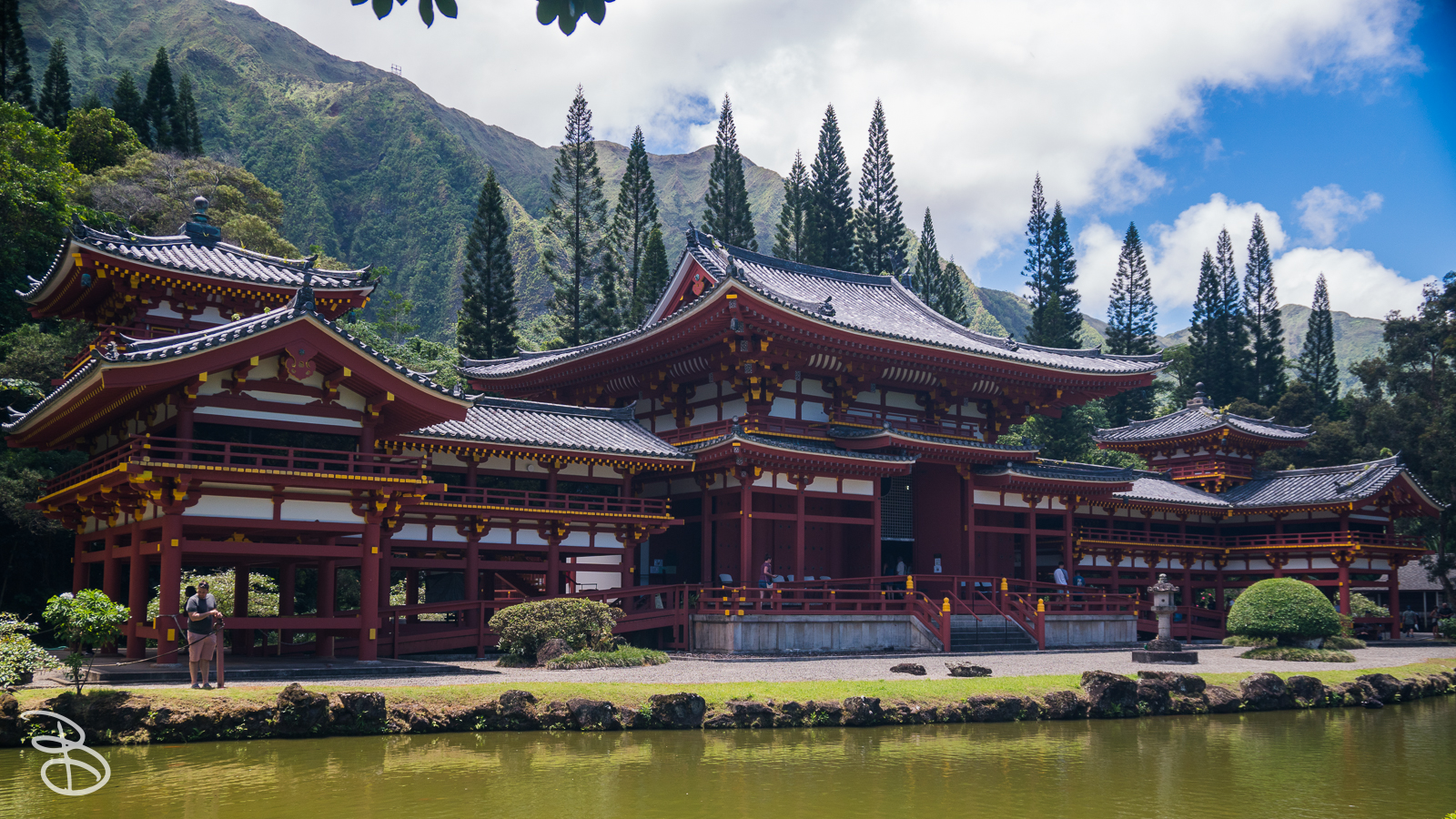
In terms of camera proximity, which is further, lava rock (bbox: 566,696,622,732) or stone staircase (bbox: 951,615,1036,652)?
stone staircase (bbox: 951,615,1036,652)

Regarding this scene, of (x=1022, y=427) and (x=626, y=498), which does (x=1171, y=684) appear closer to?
(x=626, y=498)

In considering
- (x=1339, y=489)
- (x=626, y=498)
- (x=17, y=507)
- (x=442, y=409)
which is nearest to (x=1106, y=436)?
(x=1339, y=489)

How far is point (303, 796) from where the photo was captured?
9.88 metres

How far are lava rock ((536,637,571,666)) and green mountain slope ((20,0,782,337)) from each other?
256ft

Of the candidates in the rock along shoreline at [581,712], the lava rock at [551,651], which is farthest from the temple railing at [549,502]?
the rock along shoreline at [581,712]

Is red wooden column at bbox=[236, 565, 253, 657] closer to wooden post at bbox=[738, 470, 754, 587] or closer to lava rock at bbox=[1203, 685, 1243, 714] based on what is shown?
wooden post at bbox=[738, 470, 754, 587]

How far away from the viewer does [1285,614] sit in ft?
84.8

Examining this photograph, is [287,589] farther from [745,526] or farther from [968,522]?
[968,522]

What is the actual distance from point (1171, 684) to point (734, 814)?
10863 mm

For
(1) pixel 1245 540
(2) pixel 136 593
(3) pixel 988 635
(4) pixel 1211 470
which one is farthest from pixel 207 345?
(4) pixel 1211 470

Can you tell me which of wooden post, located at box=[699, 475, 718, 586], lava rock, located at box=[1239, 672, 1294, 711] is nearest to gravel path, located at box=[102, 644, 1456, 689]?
lava rock, located at box=[1239, 672, 1294, 711]

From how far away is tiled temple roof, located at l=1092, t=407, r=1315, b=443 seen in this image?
41875mm

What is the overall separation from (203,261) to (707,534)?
13.3 metres

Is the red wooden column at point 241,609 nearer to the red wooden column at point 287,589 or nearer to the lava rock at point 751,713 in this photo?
the red wooden column at point 287,589
